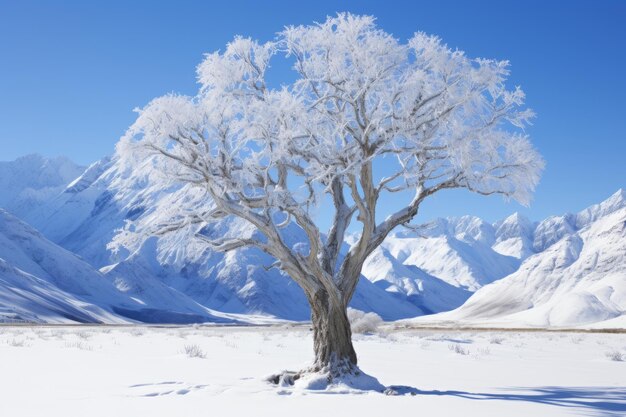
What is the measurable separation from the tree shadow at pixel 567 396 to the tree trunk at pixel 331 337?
128 centimetres

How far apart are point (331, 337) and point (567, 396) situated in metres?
4.71

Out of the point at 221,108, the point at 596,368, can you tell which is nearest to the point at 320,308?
the point at 221,108

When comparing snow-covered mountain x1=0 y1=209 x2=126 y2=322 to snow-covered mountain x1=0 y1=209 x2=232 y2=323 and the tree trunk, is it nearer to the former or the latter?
snow-covered mountain x1=0 y1=209 x2=232 y2=323

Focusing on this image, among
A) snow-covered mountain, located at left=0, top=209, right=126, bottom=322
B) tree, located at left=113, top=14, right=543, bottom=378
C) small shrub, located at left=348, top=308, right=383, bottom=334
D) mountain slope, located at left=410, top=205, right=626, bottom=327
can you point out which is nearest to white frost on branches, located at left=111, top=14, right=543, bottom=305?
tree, located at left=113, top=14, right=543, bottom=378

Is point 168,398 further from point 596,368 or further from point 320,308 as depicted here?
point 596,368

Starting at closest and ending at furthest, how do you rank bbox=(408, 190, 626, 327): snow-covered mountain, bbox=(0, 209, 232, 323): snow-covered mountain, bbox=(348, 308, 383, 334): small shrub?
bbox=(348, 308, 383, 334): small shrub, bbox=(0, 209, 232, 323): snow-covered mountain, bbox=(408, 190, 626, 327): snow-covered mountain

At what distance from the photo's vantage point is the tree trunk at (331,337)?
1348 centimetres

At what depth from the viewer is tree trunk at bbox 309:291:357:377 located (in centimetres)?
1348

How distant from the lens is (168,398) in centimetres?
1099

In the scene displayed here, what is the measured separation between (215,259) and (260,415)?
187793mm

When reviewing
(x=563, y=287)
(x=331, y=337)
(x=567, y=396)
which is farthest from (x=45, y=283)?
(x=567, y=396)

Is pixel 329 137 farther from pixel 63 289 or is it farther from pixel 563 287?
pixel 563 287

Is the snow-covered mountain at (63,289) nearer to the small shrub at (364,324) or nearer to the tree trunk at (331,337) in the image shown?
the small shrub at (364,324)

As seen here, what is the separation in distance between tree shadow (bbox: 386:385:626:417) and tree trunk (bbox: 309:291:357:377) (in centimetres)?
128
